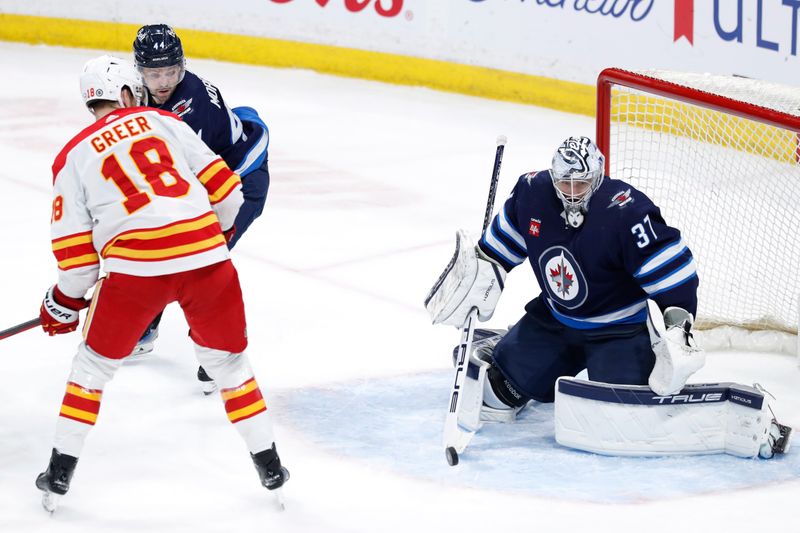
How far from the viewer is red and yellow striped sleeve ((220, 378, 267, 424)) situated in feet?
8.81

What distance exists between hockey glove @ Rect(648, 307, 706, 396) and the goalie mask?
0.34 meters

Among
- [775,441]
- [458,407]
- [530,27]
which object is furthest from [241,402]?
[530,27]

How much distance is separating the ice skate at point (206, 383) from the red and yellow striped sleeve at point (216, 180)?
84 centimetres

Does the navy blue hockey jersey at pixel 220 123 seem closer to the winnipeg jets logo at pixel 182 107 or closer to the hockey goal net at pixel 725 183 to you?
the winnipeg jets logo at pixel 182 107

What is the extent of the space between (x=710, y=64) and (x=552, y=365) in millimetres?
3190

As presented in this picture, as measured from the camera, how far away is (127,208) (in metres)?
2.58

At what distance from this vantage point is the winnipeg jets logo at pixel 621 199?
3.04 m

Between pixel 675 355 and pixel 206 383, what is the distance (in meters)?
1.34

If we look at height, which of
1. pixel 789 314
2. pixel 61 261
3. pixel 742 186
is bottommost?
pixel 789 314

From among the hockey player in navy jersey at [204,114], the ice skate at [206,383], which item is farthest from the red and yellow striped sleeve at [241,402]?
the ice skate at [206,383]

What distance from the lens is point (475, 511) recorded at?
279cm

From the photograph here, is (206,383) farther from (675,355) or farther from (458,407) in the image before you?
(675,355)

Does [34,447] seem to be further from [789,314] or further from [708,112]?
[708,112]

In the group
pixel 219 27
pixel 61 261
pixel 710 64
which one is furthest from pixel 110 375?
pixel 219 27
